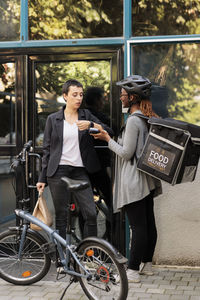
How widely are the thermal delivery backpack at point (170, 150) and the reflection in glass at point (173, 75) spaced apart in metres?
1.15

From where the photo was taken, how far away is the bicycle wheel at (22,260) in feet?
17.7

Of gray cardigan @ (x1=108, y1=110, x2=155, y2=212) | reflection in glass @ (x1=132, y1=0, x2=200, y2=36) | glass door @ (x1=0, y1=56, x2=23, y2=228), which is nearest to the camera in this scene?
gray cardigan @ (x1=108, y1=110, x2=155, y2=212)

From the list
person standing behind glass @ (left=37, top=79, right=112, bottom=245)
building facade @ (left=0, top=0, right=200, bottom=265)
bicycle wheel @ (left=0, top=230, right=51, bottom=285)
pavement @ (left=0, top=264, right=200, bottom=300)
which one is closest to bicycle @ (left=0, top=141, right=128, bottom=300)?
bicycle wheel @ (left=0, top=230, right=51, bottom=285)

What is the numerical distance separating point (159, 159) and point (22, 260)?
170 centimetres

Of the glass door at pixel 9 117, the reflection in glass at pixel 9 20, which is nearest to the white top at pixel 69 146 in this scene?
the glass door at pixel 9 117

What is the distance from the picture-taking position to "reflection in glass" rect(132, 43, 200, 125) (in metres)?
6.17

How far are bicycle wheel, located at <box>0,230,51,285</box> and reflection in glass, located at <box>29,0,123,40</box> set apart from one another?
243cm

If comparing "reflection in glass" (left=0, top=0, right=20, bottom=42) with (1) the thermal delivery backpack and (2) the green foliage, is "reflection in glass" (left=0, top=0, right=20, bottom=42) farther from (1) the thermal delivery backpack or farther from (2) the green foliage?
(1) the thermal delivery backpack

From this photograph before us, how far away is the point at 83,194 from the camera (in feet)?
19.0

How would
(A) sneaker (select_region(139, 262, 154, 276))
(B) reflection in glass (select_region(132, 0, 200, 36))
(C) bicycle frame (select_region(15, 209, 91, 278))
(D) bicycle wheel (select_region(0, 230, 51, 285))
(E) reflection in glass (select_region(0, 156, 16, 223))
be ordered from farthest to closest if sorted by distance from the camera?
(E) reflection in glass (select_region(0, 156, 16, 223)), (B) reflection in glass (select_region(132, 0, 200, 36)), (A) sneaker (select_region(139, 262, 154, 276)), (D) bicycle wheel (select_region(0, 230, 51, 285)), (C) bicycle frame (select_region(15, 209, 91, 278))

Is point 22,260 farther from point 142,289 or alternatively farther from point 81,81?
point 81,81

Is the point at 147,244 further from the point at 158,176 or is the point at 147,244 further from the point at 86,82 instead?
the point at 86,82

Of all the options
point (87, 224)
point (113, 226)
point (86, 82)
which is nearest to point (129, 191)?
point (87, 224)

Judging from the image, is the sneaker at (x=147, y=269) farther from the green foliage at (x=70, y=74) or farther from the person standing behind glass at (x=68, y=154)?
the green foliage at (x=70, y=74)
